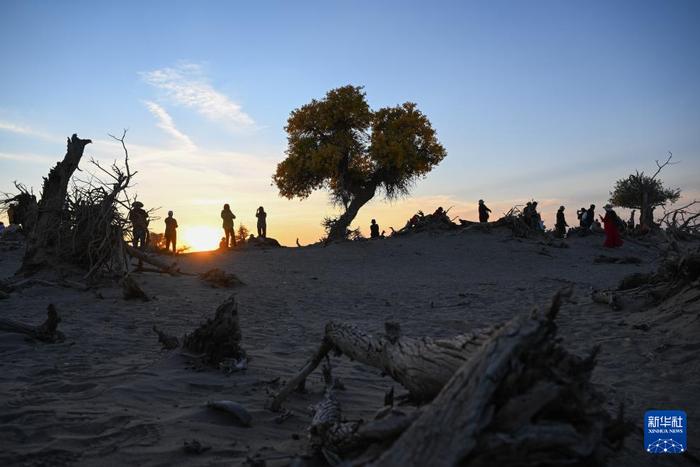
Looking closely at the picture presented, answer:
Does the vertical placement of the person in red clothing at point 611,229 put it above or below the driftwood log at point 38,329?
above

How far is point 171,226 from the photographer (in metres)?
20.5

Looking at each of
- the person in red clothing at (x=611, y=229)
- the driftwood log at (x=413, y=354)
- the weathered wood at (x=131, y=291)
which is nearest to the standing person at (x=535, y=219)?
the person in red clothing at (x=611, y=229)

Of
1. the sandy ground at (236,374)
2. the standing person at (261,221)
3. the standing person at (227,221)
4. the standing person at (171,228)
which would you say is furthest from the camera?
the standing person at (261,221)

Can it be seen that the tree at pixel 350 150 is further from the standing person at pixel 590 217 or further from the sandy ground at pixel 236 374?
the sandy ground at pixel 236 374

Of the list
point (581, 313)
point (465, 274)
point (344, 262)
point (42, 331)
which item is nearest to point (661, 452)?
point (581, 313)

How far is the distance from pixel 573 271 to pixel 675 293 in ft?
27.2

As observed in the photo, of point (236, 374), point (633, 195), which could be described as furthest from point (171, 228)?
point (633, 195)

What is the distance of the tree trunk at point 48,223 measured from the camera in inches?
405

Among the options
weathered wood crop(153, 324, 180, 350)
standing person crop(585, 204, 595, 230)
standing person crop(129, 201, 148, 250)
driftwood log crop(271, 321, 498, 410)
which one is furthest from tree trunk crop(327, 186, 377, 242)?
driftwood log crop(271, 321, 498, 410)

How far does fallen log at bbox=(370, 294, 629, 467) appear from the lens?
189 centimetres

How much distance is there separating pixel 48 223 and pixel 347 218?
58.2 ft

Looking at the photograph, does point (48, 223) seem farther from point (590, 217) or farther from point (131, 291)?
point (590, 217)

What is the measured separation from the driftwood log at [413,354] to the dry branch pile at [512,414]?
31 centimetres

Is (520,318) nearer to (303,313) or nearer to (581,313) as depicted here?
(581,313)
